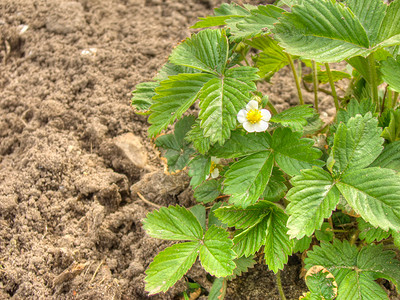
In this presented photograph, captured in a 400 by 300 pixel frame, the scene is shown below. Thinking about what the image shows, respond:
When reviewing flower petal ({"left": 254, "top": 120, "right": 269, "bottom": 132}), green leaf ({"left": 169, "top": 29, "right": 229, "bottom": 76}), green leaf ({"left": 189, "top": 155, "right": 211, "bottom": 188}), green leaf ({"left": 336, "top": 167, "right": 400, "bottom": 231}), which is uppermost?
green leaf ({"left": 169, "top": 29, "right": 229, "bottom": 76})

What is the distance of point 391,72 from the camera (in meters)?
1.25

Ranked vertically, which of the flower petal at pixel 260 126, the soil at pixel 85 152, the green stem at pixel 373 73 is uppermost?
the green stem at pixel 373 73

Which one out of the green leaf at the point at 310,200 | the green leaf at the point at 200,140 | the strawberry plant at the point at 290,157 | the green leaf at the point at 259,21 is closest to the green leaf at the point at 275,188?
the strawberry plant at the point at 290,157

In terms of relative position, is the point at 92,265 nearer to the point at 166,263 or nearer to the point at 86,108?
the point at 166,263

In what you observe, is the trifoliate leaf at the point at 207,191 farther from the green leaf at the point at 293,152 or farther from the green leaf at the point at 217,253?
the green leaf at the point at 293,152

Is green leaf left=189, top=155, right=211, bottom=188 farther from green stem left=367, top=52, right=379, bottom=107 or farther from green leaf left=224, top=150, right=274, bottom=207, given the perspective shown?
green stem left=367, top=52, right=379, bottom=107

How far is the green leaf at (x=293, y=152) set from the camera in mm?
1253

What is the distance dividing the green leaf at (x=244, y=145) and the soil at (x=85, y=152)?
18.6 inches

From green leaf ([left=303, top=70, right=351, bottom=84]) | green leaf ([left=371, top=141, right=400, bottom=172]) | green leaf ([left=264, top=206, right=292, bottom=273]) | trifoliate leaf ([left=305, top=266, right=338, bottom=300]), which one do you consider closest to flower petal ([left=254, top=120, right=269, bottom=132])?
green leaf ([left=264, top=206, right=292, bottom=273])

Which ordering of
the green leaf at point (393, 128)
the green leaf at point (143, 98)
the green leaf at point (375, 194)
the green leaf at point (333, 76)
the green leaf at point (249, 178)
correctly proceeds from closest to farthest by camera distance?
the green leaf at point (375, 194), the green leaf at point (249, 178), the green leaf at point (393, 128), the green leaf at point (143, 98), the green leaf at point (333, 76)

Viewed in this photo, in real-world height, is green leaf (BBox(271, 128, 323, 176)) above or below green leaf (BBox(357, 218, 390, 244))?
above

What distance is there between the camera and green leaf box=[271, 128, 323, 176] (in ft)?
4.11

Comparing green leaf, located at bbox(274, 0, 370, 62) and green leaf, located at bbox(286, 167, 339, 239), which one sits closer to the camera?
green leaf, located at bbox(286, 167, 339, 239)

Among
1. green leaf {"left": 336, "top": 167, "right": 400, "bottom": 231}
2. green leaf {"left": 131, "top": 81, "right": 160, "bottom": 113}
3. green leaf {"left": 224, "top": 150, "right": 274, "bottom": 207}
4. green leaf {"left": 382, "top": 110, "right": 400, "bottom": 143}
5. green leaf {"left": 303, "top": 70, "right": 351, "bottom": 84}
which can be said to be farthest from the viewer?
green leaf {"left": 303, "top": 70, "right": 351, "bottom": 84}
